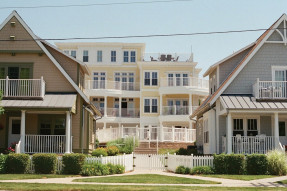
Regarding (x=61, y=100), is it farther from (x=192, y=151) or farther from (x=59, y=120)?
(x=192, y=151)

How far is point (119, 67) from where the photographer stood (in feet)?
182

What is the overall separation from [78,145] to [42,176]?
20.4 ft

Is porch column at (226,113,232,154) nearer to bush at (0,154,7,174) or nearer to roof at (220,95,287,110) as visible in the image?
roof at (220,95,287,110)

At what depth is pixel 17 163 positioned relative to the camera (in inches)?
905

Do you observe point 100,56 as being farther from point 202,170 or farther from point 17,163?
point 202,170

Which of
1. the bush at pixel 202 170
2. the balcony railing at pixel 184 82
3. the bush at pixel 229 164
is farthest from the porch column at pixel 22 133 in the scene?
the balcony railing at pixel 184 82

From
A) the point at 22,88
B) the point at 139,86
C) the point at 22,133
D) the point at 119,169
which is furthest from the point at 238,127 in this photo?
the point at 139,86

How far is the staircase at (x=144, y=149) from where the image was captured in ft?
121

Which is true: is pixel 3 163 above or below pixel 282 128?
below

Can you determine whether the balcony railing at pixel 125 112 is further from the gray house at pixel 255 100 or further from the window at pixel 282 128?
the window at pixel 282 128

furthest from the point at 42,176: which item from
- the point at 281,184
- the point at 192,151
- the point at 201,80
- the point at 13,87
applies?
the point at 201,80

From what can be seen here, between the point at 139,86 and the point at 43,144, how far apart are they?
2869 centimetres

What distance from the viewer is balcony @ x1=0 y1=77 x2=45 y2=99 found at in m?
27.1

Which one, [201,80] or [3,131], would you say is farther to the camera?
[201,80]
